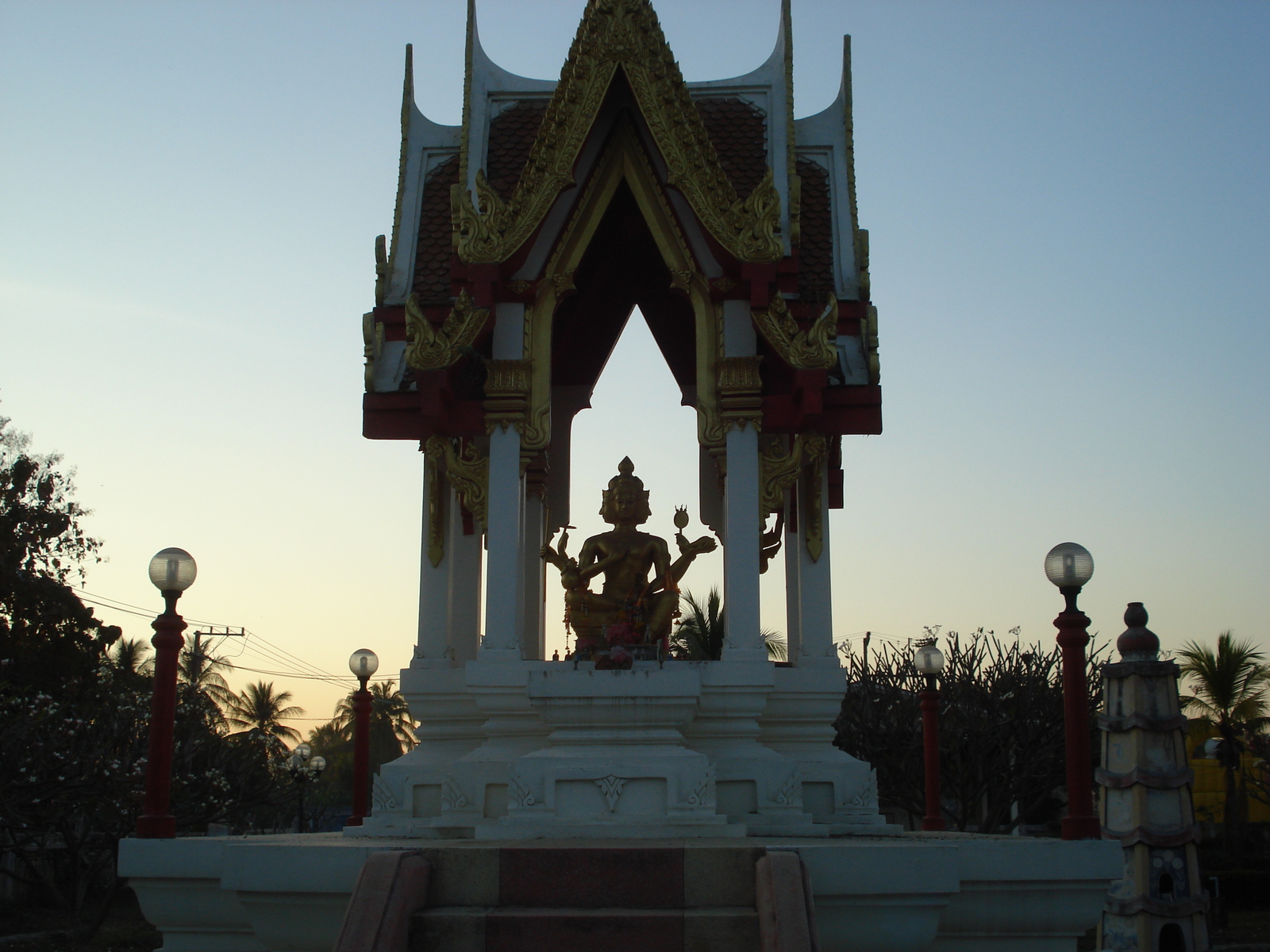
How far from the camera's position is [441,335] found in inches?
433

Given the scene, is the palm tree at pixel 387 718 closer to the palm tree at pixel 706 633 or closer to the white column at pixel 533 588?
the palm tree at pixel 706 633

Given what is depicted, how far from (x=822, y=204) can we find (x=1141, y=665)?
11076mm

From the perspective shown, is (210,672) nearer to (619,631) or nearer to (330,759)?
(330,759)

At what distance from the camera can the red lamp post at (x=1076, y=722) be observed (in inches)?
362

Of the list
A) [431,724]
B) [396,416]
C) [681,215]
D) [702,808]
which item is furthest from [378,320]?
[702,808]

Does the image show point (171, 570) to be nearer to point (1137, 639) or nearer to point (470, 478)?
point (470, 478)

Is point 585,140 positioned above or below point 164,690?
above

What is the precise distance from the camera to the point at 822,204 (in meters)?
13.1

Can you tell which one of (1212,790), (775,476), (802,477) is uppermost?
(802,477)

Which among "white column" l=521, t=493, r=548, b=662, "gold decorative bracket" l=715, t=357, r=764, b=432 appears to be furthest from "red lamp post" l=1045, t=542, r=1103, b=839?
"white column" l=521, t=493, r=548, b=662

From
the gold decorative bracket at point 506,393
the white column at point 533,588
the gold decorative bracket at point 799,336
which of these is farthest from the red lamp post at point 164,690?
the gold decorative bracket at point 799,336

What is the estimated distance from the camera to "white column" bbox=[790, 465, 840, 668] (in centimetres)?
1132

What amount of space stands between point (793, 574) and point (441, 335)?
13.7ft

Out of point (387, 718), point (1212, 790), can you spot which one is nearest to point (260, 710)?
point (387, 718)
